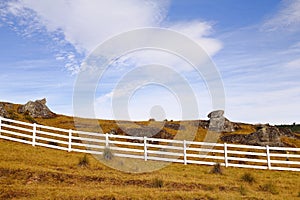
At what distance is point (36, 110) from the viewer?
133 ft

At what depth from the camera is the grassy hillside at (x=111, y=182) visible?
11781 millimetres

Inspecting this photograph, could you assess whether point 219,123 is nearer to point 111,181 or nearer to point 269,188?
point 269,188

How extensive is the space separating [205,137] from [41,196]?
30.1 metres

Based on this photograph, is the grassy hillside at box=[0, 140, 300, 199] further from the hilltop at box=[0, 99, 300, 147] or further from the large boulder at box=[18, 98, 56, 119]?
the large boulder at box=[18, 98, 56, 119]

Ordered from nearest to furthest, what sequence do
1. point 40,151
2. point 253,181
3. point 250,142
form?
point 253,181, point 40,151, point 250,142

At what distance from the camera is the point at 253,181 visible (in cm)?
1686

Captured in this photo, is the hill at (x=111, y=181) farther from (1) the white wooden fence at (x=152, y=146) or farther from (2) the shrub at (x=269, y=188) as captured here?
(1) the white wooden fence at (x=152, y=146)

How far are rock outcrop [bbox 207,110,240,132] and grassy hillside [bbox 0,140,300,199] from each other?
77.0 ft

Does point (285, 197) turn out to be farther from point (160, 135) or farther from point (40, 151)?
point (160, 135)

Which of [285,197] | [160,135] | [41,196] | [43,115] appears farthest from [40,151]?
[43,115]

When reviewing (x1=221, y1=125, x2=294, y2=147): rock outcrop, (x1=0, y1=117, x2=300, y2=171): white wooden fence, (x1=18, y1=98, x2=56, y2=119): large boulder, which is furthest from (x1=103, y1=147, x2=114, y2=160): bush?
(x1=18, y1=98, x2=56, y2=119): large boulder

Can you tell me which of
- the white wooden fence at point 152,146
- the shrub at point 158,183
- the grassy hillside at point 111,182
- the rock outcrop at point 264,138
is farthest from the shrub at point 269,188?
the rock outcrop at point 264,138

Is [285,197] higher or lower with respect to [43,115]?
lower

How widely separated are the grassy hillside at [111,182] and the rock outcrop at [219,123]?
23.5 metres
